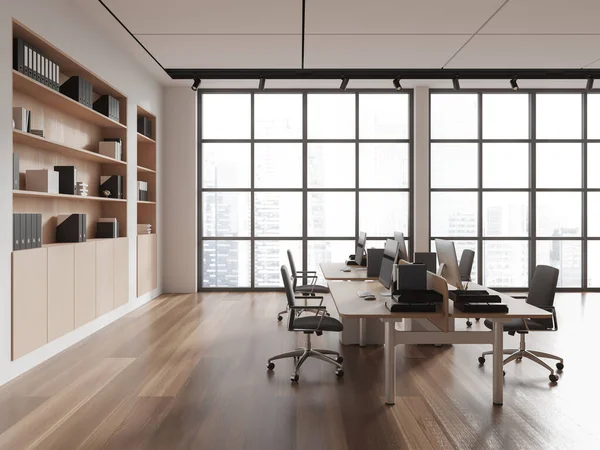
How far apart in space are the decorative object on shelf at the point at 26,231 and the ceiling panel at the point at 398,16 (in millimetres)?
3684

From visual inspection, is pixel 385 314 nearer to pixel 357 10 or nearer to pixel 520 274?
pixel 357 10

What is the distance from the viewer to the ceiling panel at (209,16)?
17.4 feet

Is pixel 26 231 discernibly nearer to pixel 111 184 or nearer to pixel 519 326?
pixel 111 184

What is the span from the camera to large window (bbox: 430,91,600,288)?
366 inches

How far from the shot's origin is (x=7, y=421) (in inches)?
135

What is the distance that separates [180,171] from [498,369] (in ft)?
22.7

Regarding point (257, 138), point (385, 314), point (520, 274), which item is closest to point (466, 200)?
point (520, 274)

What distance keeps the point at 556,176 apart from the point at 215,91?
6849 mm

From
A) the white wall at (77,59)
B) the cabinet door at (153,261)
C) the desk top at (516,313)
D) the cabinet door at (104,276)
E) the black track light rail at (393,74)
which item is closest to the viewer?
the desk top at (516,313)

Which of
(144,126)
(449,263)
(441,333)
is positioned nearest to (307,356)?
(441,333)

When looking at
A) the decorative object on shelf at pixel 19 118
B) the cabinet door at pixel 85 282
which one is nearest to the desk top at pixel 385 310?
the cabinet door at pixel 85 282

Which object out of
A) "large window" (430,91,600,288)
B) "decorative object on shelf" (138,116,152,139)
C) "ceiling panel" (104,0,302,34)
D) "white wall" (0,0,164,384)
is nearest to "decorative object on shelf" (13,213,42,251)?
"white wall" (0,0,164,384)

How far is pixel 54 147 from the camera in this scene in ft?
17.6

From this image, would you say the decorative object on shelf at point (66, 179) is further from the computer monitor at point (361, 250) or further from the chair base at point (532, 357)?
the chair base at point (532, 357)
